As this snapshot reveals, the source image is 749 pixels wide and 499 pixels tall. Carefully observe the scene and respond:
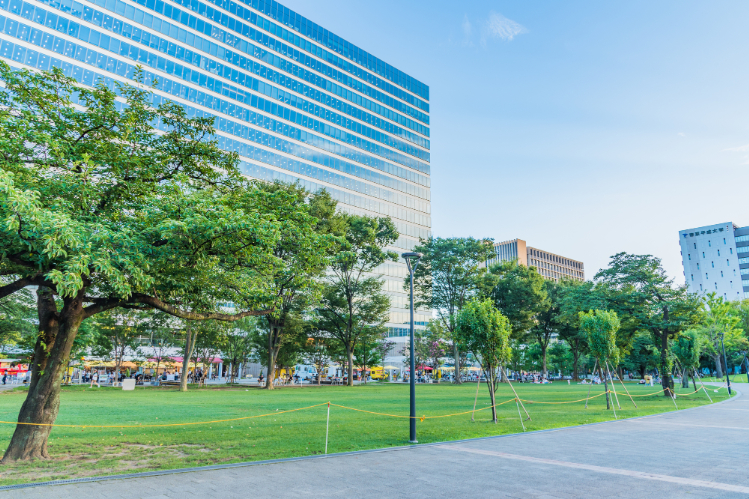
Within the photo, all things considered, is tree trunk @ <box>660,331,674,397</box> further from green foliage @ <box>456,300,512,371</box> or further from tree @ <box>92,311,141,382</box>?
tree @ <box>92,311,141,382</box>

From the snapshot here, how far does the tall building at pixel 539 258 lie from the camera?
156837mm

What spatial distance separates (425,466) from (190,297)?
787 centimetres

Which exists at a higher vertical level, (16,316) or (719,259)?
(719,259)

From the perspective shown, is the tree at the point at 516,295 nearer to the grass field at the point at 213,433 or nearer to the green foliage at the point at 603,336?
the green foliage at the point at 603,336

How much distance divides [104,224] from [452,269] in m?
44.3

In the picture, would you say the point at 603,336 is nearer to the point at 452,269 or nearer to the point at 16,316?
the point at 452,269

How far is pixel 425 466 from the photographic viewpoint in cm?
959

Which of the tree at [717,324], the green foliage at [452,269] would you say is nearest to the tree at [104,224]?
the green foliage at [452,269]

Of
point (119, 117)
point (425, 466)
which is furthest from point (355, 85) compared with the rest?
point (425, 466)

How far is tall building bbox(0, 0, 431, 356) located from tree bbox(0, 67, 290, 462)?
4676cm

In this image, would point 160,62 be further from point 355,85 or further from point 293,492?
point 293,492

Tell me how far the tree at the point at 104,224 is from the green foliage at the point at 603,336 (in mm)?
19453

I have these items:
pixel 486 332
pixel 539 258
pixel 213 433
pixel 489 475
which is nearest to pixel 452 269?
pixel 486 332

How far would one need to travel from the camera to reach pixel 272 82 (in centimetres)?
6525
